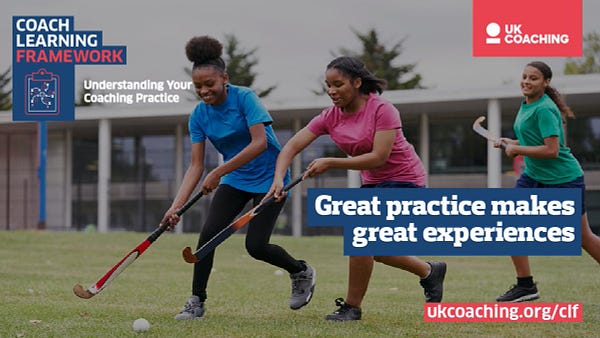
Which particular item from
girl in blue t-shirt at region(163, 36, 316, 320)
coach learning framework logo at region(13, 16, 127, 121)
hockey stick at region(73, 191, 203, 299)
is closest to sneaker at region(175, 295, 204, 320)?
girl in blue t-shirt at region(163, 36, 316, 320)

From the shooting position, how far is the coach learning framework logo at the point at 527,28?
1123 centimetres

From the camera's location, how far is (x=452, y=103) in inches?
1128

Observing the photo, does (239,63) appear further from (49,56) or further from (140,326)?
(140,326)

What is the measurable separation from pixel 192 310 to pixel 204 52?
5.65 feet

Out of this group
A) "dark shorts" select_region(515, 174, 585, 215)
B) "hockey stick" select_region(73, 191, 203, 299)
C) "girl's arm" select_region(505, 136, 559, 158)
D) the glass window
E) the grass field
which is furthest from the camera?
the glass window

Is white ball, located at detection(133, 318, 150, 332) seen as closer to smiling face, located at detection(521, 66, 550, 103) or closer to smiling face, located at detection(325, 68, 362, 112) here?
smiling face, located at detection(325, 68, 362, 112)

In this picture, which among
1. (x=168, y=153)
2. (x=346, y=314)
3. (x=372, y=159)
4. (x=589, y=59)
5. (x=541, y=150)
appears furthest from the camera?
(x=589, y=59)

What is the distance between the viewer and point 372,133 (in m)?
5.62

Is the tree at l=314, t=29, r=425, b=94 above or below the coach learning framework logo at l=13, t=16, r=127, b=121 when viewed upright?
above

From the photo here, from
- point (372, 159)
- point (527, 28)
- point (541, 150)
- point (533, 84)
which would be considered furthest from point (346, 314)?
point (527, 28)

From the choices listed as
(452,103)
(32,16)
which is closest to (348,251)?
(32,16)

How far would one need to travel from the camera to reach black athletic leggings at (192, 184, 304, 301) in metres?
6.10

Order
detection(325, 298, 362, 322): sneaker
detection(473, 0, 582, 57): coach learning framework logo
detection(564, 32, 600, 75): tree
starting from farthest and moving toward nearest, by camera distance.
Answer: detection(564, 32, 600, 75): tree < detection(473, 0, 582, 57): coach learning framework logo < detection(325, 298, 362, 322): sneaker

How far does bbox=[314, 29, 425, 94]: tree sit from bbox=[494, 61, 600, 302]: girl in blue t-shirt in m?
41.6
